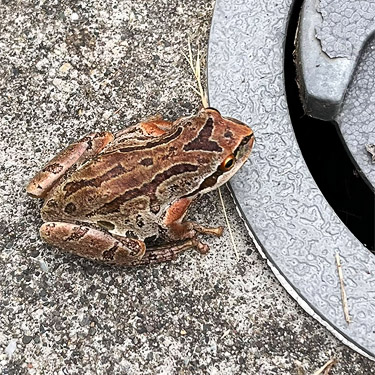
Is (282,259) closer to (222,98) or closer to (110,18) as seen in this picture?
(222,98)

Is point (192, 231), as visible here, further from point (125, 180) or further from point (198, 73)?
point (198, 73)

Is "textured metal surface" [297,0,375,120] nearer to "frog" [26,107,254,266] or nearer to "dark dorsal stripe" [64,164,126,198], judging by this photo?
"frog" [26,107,254,266]

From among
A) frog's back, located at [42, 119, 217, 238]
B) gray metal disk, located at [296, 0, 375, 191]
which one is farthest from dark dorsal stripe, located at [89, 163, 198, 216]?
gray metal disk, located at [296, 0, 375, 191]

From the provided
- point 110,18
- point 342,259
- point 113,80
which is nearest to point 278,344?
point 342,259

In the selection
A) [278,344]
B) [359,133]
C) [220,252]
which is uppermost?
[359,133]

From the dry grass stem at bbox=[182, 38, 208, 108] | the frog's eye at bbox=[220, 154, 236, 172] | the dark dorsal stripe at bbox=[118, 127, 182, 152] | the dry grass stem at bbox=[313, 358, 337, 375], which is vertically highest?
the dry grass stem at bbox=[182, 38, 208, 108]

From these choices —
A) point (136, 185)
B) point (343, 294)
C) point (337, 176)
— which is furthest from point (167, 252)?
point (337, 176)
